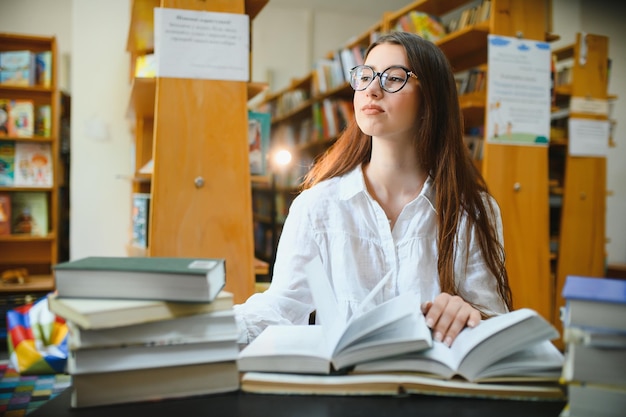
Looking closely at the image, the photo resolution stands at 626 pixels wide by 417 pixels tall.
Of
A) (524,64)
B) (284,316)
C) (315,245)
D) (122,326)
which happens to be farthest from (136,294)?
(524,64)

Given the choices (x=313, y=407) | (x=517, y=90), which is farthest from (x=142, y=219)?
(x=517, y=90)

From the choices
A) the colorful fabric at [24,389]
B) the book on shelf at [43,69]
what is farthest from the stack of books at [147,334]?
the book on shelf at [43,69]

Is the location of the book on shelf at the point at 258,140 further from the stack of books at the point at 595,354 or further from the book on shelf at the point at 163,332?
the stack of books at the point at 595,354

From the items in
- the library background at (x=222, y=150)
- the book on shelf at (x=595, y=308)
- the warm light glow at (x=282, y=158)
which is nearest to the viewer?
the book on shelf at (x=595, y=308)

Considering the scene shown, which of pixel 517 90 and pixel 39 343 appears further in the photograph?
pixel 39 343

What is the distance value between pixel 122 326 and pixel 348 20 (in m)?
6.72

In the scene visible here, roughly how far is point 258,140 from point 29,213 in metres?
2.53

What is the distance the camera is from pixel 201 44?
1771mm

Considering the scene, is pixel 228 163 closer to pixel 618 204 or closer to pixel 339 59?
pixel 339 59

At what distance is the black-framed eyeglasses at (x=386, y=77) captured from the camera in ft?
3.71

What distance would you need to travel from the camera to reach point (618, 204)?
4.22 m

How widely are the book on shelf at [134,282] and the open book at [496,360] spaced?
24cm

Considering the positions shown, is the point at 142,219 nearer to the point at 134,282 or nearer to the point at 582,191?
the point at 134,282

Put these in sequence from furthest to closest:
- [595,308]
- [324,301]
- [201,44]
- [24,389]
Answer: [24,389]
[201,44]
[324,301]
[595,308]
